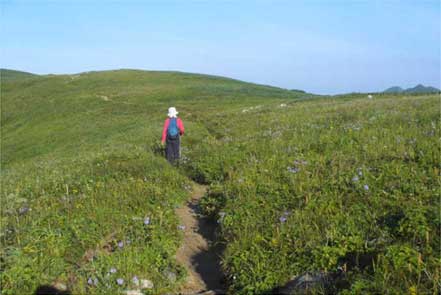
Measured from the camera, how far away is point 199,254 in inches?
282

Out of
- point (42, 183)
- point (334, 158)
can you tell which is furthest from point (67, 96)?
point (334, 158)

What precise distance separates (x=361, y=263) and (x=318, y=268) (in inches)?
21.4

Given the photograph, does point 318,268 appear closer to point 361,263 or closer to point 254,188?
point 361,263

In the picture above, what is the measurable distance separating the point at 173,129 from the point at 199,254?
27.0ft

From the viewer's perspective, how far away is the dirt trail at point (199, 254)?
6074 mm

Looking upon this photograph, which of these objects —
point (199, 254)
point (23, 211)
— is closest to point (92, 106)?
point (23, 211)

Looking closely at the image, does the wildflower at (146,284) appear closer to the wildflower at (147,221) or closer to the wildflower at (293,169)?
the wildflower at (147,221)

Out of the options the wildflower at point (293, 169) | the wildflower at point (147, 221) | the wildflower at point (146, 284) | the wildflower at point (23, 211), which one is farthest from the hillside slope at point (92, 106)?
the wildflower at point (146, 284)

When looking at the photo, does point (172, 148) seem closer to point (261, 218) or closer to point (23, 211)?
point (23, 211)

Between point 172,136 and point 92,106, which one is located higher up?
point 172,136

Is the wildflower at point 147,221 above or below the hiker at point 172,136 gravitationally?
below

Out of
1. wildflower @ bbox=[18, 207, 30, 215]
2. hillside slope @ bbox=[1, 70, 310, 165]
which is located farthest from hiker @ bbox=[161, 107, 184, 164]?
hillside slope @ bbox=[1, 70, 310, 165]

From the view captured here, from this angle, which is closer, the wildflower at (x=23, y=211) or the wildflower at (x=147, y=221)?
the wildflower at (x=147, y=221)

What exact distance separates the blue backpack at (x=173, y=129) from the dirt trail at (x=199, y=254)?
18.5 ft
